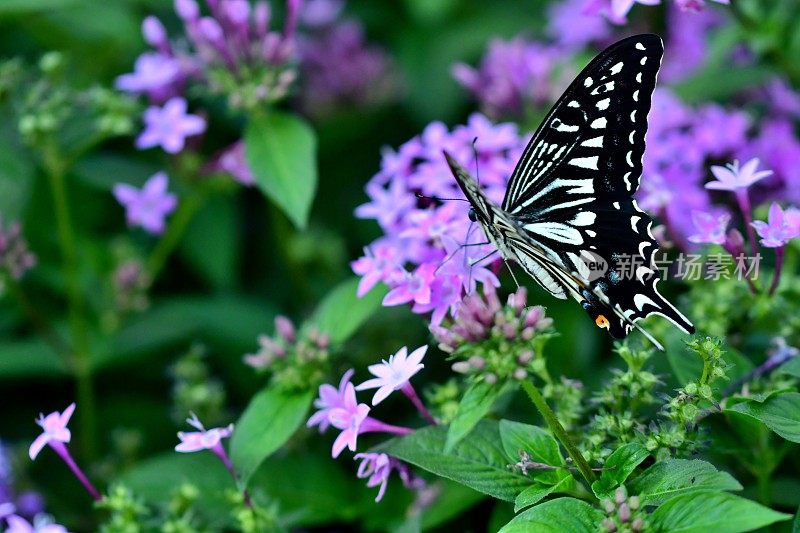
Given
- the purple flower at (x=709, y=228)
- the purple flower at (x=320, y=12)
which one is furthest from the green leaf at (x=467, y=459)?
the purple flower at (x=320, y=12)

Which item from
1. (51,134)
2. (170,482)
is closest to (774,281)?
(170,482)

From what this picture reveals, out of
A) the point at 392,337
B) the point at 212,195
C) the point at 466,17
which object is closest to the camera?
the point at 392,337

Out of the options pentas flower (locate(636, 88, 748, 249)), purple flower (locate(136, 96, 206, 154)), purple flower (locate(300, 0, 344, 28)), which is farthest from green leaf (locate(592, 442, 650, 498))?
purple flower (locate(300, 0, 344, 28))

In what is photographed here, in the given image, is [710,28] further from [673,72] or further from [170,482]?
[170,482]

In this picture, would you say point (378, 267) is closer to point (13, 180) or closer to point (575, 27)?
point (13, 180)

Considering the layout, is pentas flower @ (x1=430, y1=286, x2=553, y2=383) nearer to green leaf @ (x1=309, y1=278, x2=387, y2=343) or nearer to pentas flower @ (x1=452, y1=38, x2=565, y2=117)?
green leaf @ (x1=309, y1=278, x2=387, y2=343)

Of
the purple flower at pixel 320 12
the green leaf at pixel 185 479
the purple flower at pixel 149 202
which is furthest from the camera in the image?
the purple flower at pixel 320 12

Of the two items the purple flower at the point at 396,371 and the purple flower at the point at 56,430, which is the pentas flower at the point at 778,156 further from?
the purple flower at the point at 56,430
